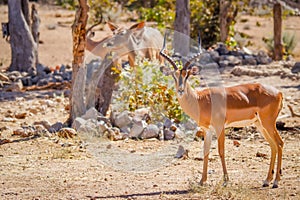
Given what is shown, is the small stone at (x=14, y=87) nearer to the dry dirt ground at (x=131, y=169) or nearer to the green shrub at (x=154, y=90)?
the dry dirt ground at (x=131, y=169)

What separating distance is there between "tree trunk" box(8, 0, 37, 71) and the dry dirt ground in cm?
682

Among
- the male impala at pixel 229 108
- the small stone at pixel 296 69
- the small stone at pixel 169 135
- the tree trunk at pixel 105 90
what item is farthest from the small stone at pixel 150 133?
the small stone at pixel 296 69

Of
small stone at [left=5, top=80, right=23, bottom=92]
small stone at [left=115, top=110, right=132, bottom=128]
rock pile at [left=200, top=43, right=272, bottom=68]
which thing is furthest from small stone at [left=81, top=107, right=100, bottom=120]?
rock pile at [left=200, top=43, right=272, bottom=68]

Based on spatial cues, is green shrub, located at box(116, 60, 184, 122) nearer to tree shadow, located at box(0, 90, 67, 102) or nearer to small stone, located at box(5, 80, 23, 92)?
tree shadow, located at box(0, 90, 67, 102)

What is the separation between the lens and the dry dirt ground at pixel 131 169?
293 inches

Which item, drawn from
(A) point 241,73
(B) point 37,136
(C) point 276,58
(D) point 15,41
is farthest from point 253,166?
(C) point 276,58

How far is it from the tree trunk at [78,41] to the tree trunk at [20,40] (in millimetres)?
8017

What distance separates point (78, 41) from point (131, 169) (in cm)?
328

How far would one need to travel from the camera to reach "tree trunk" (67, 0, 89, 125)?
11148 mm

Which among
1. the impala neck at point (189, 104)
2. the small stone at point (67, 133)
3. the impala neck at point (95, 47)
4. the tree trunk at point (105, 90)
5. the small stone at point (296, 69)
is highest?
the impala neck at point (189, 104)

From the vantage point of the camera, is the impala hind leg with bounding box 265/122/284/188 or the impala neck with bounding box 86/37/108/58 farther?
the impala neck with bounding box 86/37/108/58

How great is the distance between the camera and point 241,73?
697 inches

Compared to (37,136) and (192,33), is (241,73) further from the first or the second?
(37,136)

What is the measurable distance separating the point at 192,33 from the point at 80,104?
12.6m
